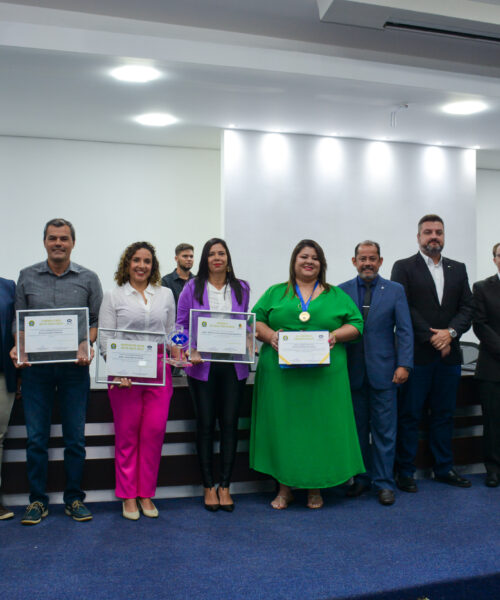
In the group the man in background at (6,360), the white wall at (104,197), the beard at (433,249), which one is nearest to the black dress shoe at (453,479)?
the beard at (433,249)

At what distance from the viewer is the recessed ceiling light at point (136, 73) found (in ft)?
14.2

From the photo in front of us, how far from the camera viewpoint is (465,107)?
5328 mm

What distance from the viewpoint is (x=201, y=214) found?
6977mm

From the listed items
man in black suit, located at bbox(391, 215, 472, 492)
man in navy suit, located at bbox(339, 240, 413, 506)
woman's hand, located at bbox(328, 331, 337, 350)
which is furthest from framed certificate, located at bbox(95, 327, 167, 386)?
man in black suit, located at bbox(391, 215, 472, 492)

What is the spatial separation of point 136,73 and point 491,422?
A: 3.69 meters

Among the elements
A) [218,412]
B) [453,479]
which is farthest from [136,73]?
[453,479]

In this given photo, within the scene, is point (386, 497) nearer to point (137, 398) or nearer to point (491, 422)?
point (491, 422)

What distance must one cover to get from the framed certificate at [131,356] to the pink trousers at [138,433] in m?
0.13

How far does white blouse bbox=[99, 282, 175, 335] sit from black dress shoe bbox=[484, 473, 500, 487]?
232 cm

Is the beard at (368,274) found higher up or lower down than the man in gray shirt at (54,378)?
higher up

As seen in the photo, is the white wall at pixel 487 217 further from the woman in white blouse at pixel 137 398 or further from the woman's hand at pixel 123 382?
the woman's hand at pixel 123 382

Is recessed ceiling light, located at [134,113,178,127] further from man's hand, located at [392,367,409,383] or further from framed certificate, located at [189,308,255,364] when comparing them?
man's hand, located at [392,367,409,383]

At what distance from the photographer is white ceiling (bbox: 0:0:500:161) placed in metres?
4.00

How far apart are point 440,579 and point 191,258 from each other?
11.4 feet
